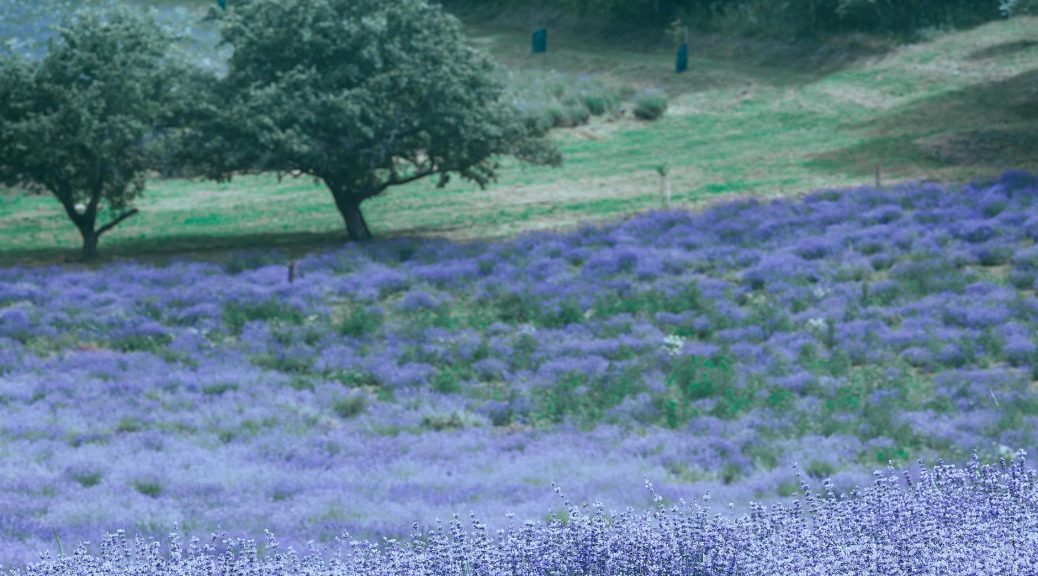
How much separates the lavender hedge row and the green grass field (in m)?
23.2

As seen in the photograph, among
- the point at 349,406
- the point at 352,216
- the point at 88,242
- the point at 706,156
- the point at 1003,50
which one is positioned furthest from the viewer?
the point at 1003,50

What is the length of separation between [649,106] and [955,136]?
52.7ft

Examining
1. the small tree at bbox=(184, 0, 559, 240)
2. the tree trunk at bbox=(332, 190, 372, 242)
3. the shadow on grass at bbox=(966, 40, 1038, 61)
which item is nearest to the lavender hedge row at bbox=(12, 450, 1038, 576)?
the small tree at bbox=(184, 0, 559, 240)

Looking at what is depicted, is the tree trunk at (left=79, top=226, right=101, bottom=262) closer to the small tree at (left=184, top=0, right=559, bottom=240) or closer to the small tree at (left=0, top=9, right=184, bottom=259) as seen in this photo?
the small tree at (left=0, top=9, right=184, bottom=259)

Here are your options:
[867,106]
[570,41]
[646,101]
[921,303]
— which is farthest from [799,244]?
[570,41]

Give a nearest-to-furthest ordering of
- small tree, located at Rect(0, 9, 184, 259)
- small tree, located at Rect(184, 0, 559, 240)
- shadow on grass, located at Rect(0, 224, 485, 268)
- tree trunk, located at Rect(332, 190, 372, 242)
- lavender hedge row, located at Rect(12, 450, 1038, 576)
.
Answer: lavender hedge row, located at Rect(12, 450, 1038, 576) → small tree, located at Rect(0, 9, 184, 259) → small tree, located at Rect(184, 0, 559, 240) → shadow on grass, located at Rect(0, 224, 485, 268) → tree trunk, located at Rect(332, 190, 372, 242)

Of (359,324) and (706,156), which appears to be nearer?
(359,324)

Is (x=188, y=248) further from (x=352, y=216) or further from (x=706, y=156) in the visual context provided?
(x=706, y=156)

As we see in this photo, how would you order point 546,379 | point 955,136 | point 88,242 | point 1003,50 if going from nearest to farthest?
point 546,379
point 88,242
point 955,136
point 1003,50

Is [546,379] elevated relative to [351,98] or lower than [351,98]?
lower

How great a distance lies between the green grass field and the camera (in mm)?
34750

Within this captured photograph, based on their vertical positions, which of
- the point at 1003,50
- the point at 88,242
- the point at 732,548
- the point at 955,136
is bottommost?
the point at 732,548

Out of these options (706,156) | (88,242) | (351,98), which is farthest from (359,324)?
(706,156)

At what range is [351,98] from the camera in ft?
97.5
